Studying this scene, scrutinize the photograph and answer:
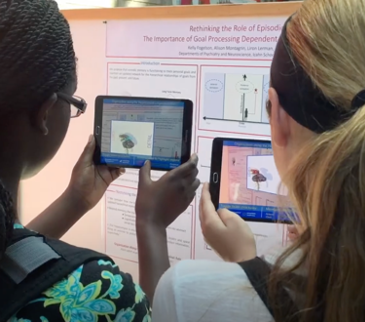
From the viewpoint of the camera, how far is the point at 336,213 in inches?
19.8

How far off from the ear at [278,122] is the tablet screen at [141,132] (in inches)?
15.0

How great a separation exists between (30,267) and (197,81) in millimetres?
693

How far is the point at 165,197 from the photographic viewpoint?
0.90 metres

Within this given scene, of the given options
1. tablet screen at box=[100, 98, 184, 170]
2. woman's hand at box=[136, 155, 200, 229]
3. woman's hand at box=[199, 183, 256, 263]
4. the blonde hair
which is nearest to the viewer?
the blonde hair

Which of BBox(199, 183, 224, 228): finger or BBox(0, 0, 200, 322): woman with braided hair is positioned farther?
BBox(199, 183, 224, 228): finger

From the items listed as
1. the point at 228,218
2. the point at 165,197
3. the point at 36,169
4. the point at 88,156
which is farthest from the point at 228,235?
the point at 88,156

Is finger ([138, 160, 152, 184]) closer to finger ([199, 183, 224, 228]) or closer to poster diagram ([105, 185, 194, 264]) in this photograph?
finger ([199, 183, 224, 228])

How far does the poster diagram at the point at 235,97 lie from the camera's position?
3.55ft

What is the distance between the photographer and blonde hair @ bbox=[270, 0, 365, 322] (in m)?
0.49

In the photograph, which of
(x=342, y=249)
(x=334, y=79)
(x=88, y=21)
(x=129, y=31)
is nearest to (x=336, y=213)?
(x=342, y=249)

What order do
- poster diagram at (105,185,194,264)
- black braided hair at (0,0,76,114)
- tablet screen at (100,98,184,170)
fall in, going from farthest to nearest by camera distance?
poster diagram at (105,185,194,264), tablet screen at (100,98,184,170), black braided hair at (0,0,76,114)

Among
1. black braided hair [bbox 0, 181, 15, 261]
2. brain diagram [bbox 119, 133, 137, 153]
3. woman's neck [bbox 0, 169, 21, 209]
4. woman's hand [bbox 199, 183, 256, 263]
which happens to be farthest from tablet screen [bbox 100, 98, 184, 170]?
black braided hair [bbox 0, 181, 15, 261]

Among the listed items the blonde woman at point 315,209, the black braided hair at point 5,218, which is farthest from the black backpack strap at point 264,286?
the black braided hair at point 5,218

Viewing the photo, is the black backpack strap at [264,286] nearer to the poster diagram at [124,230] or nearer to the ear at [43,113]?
the ear at [43,113]
